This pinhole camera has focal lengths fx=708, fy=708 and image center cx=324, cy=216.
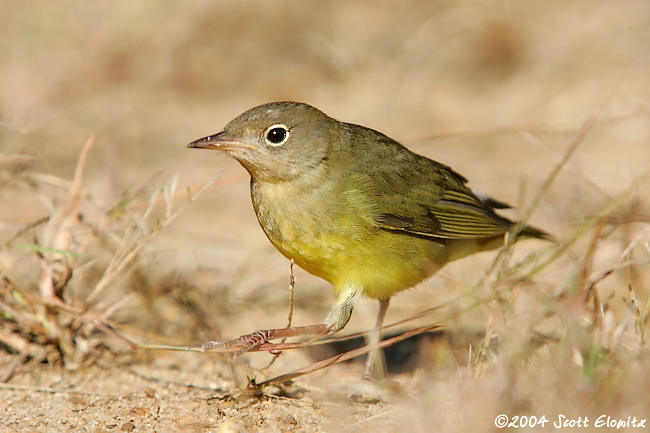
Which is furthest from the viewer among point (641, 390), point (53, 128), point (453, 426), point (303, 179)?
point (53, 128)

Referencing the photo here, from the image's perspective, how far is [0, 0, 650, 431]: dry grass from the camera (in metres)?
3.61

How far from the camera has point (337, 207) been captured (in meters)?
4.27

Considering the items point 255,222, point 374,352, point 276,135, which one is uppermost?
point 276,135

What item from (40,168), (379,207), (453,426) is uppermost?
(40,168)

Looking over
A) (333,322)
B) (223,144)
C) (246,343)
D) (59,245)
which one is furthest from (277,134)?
(59,245)

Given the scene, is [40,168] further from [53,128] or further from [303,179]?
[303,179]

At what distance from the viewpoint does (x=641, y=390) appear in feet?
9.15

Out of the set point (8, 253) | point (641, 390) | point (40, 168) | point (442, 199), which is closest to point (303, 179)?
point (442, 199)

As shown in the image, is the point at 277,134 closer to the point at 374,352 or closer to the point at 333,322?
the point at 333,322

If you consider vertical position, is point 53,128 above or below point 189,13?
below

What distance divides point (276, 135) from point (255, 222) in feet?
9.52

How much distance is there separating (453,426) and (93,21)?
7548mm

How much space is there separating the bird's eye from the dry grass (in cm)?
65

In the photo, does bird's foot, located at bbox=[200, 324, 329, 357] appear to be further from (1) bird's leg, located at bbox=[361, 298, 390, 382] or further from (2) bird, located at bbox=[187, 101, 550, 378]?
(1) bird's leg, located at bbox=[361, 298, 390, 382]
